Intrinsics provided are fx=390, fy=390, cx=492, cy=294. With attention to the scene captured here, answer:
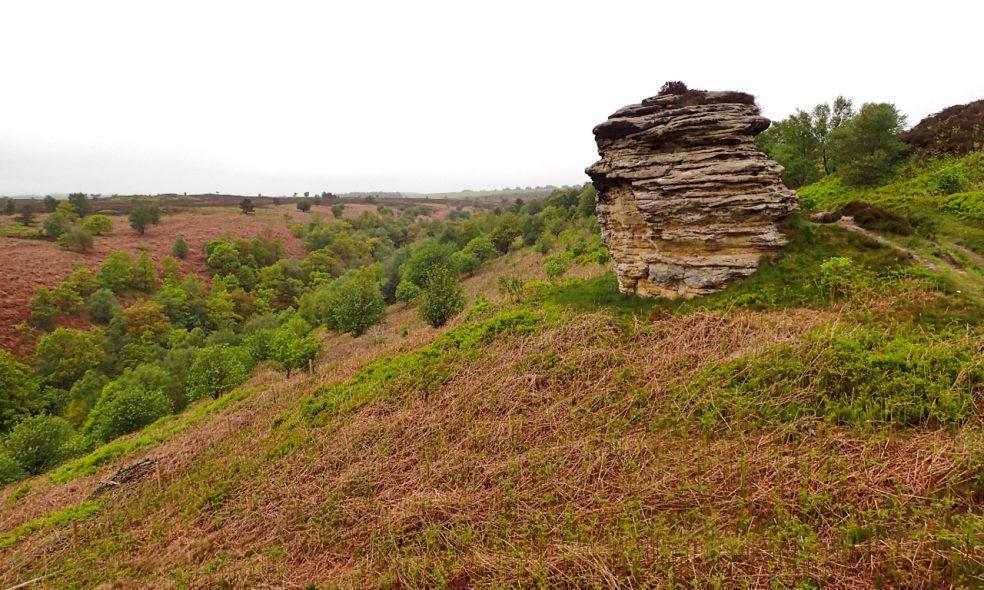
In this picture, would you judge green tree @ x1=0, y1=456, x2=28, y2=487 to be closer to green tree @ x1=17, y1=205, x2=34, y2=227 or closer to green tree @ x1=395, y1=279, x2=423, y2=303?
green tree @ x1=395, y1=279, x2=423, y2=303

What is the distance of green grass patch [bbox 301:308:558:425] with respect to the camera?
45.8ft

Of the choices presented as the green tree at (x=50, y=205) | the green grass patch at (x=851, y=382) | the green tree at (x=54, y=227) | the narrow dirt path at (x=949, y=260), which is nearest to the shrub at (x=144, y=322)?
the green tree at (x=54, y=227)

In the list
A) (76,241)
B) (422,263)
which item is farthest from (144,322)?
(422,263)

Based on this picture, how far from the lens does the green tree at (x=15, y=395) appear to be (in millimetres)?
33438

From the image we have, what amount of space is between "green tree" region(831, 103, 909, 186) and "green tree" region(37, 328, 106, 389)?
6984 cm

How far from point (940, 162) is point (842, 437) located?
91.8ft

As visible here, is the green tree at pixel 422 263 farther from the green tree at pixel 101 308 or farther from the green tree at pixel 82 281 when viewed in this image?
the green tree at pixel 82 281

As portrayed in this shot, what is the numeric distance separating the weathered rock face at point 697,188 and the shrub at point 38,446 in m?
33.7

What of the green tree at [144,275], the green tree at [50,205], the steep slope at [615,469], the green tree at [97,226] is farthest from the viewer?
the green tree at [50,205]

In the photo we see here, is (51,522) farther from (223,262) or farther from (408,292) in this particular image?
(223,262)

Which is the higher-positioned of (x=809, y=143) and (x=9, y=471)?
(x=809, y=143)

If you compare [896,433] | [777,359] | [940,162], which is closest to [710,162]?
[777,359]

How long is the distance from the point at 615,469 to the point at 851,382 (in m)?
5.21

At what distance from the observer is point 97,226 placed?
238 feet
